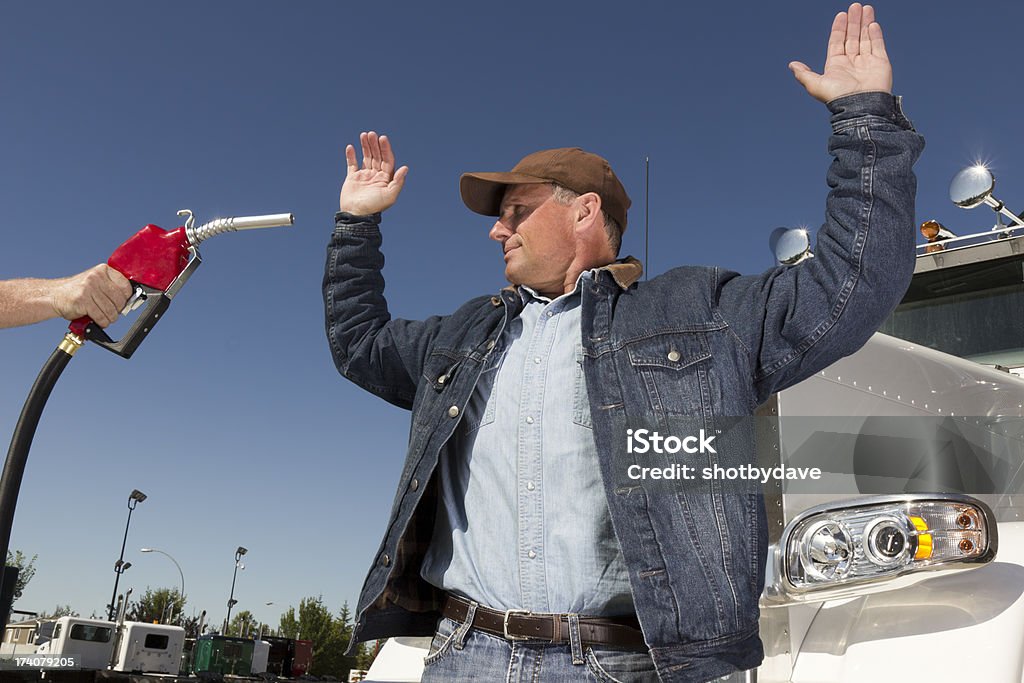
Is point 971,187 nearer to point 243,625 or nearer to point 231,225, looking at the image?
point 231,225

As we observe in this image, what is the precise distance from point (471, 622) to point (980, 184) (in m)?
4.63

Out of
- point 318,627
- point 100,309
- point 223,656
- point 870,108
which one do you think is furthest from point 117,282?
point 318,627

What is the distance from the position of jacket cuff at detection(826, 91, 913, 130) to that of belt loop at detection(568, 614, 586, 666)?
146 cm

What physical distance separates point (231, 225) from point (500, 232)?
0.90m

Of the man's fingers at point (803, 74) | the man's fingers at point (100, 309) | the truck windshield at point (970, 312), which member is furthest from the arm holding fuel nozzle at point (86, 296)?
the truck windshield at point (970, 312)

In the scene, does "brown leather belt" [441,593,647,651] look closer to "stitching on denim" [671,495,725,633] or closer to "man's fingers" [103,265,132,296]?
"stitching on denim" [671,495,725,633]

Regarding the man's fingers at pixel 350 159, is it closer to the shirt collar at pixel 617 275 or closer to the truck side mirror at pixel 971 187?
the shirt collar at pixel 617 275

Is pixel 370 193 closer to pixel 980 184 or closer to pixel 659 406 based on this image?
pixel 659 406

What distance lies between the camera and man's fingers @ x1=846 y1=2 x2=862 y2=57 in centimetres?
251

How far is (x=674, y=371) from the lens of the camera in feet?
7.80

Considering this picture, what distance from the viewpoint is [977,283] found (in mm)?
4668

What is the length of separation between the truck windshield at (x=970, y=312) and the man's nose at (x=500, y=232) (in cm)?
255

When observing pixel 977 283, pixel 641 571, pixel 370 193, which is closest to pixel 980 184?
pixel 977 283

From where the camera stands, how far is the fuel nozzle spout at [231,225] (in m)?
2.43
